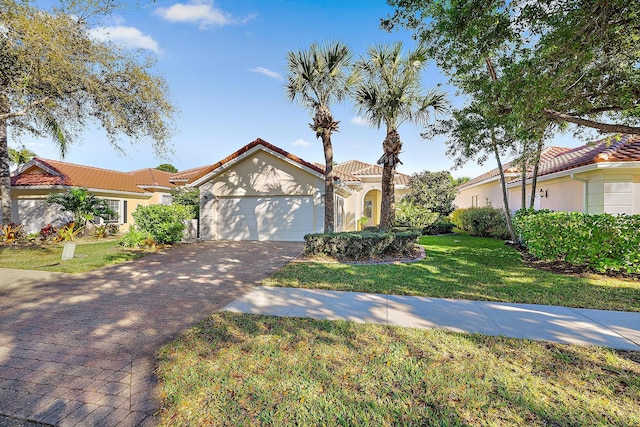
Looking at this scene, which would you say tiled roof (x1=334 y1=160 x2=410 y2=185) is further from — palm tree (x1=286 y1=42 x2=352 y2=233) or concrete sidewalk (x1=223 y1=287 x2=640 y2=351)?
concrete sidewalk (x1=223 y1=287 x2=640 y2=351)

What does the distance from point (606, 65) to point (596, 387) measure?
7879 millimetres

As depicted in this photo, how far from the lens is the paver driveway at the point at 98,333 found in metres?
2.80

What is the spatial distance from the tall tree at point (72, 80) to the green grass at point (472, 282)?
791cm

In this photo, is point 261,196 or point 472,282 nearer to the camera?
point 472,282

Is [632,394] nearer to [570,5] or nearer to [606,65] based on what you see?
[570,5]

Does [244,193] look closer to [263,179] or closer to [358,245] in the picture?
[263,179]

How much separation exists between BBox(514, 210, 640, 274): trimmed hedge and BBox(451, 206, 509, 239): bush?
8608 millimetres

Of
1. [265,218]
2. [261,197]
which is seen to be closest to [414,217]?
[265,218]

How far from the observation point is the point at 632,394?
2.92 metres

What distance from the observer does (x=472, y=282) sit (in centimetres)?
718

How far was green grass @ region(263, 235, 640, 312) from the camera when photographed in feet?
19.5

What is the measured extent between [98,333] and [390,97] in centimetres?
1176

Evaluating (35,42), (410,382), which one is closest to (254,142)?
(35,42)

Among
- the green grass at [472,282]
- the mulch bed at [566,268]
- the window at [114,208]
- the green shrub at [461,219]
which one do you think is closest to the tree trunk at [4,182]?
Answer: the window at [114,208]
